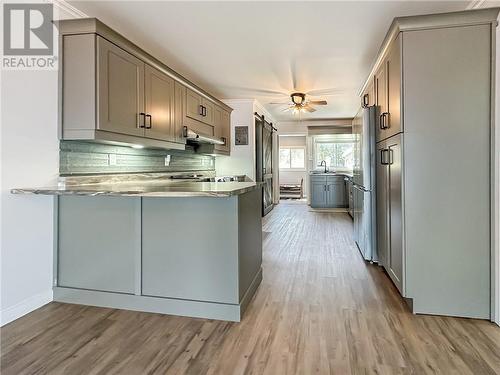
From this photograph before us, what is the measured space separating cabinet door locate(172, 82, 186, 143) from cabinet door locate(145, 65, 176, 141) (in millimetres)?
71

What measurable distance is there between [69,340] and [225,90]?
411 centimetres

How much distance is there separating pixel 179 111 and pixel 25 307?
234cm

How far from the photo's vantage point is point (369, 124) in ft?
10.6

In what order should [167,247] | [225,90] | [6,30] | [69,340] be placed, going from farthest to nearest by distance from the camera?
[225,90] < [167,247] < [6,30] < [69,340]

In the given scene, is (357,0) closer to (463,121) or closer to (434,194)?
(463,121)

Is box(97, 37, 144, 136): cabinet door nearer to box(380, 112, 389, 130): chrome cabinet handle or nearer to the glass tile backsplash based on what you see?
the glass tile backsplash

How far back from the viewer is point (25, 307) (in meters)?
2.17

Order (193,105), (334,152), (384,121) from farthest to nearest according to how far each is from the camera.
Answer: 1. (334,152)
2. (193,105)
3. (384,121)

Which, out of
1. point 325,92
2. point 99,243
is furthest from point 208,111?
point 99,243

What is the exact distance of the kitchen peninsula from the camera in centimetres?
210

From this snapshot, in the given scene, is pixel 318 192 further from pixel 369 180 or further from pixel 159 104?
pixel 159 104

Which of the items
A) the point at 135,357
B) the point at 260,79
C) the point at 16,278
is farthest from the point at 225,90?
the point at 135,357

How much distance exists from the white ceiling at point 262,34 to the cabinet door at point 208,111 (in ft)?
1.14

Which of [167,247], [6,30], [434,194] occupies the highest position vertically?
[6,30]
